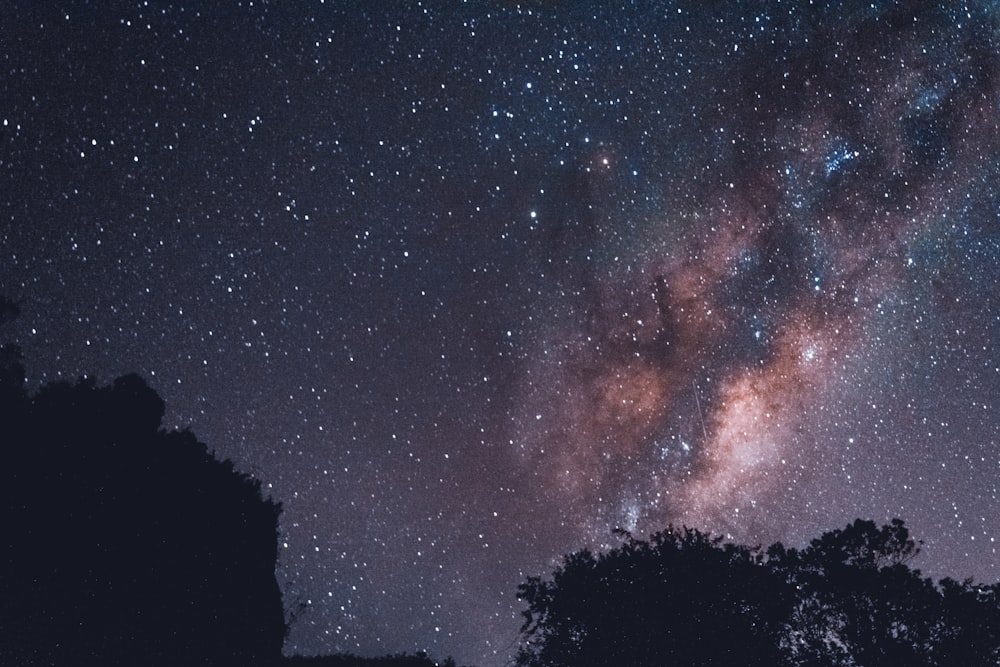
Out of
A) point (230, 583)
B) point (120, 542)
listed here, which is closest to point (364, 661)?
point (230, 583)

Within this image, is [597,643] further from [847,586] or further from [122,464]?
[122,464]

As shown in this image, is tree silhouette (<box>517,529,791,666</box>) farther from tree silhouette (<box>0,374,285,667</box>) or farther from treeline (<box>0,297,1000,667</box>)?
tree silhouette (<box>0,374,285,667</box>)

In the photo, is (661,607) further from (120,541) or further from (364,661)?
(120,541)

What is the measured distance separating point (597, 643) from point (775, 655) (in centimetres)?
495

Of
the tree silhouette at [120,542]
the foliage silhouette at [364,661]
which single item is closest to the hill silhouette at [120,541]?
the tree silhouette at [120,542]

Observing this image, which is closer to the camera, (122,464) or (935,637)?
(122,464)

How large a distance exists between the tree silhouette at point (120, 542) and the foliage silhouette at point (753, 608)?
342 inches

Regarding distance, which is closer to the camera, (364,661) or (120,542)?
(120,542)

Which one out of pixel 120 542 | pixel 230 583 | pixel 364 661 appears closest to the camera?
pixel 120 542

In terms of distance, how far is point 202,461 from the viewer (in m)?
21.3

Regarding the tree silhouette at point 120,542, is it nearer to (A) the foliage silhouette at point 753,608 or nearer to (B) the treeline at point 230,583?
(B) the treeline at point 230,583

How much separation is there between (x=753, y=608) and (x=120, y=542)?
17.2 m

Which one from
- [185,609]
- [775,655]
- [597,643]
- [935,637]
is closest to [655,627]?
[597,643]

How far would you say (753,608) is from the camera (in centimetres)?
2108
